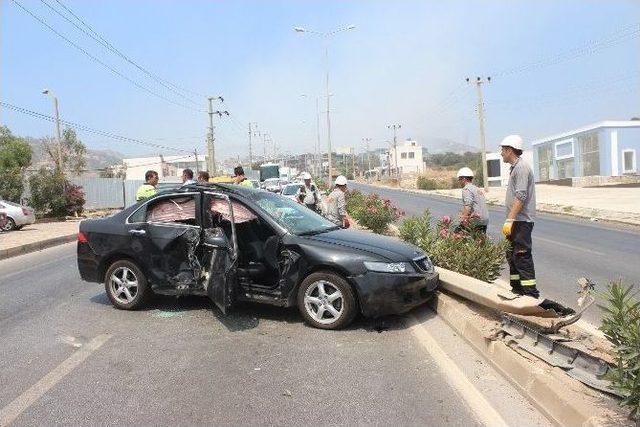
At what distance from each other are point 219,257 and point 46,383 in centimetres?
211

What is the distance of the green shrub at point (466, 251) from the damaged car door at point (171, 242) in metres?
3.22

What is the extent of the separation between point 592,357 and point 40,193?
1193 inches

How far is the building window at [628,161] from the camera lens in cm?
4925

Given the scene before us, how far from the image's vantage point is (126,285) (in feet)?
24.0

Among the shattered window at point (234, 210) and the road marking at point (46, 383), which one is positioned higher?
A: the shattered window at point (234, 210)

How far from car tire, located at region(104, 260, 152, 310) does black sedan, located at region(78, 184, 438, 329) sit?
0.04ft

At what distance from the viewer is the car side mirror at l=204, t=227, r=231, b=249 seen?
6305 mm

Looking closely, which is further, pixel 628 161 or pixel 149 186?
pixel 628 161

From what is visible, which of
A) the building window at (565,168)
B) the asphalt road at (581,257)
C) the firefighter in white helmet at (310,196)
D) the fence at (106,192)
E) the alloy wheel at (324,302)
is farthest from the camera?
the building window at (565,168)

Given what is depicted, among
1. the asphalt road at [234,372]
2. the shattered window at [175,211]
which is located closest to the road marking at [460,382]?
the asphalt road at [234,372]

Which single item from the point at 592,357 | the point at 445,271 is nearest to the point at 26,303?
the point at 445,271

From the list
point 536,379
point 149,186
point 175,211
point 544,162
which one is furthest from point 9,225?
point 544,162

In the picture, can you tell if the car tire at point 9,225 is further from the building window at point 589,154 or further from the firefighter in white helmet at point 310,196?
the building window at point 589,154

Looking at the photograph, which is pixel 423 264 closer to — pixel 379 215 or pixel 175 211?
pixel 175 211
